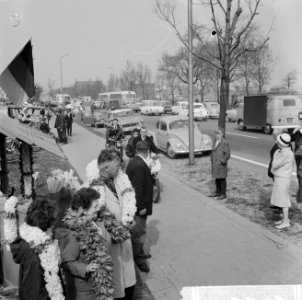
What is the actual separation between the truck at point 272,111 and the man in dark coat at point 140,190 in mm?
17530

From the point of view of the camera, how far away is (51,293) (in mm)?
3125

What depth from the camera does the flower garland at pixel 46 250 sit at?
3.04 metres

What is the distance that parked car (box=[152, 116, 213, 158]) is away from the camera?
46.0 feet

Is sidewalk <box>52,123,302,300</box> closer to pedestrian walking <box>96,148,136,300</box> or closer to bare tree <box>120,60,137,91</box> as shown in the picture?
pedestrian walking <box>96,148,136,300</box>

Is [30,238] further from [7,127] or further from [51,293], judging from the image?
[7,127]

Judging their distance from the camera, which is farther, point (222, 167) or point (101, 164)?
point (222, 167)

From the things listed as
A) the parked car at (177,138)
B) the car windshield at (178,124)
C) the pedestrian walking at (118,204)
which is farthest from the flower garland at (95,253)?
the car windshield at (178,124)

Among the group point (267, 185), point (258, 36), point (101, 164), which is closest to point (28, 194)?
point (101, 164)

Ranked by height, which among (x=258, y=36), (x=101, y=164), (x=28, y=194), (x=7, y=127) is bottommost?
(x=28, y=194)

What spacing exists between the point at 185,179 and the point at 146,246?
484 centimetres

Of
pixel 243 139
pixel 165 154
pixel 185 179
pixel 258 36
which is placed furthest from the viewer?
pixel 243 139

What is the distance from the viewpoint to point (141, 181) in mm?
4809

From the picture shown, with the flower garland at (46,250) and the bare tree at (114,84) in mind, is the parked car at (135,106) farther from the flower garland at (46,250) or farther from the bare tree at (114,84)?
the flower garland at (46,250)

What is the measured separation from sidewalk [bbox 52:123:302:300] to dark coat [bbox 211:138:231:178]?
65 centimetres
